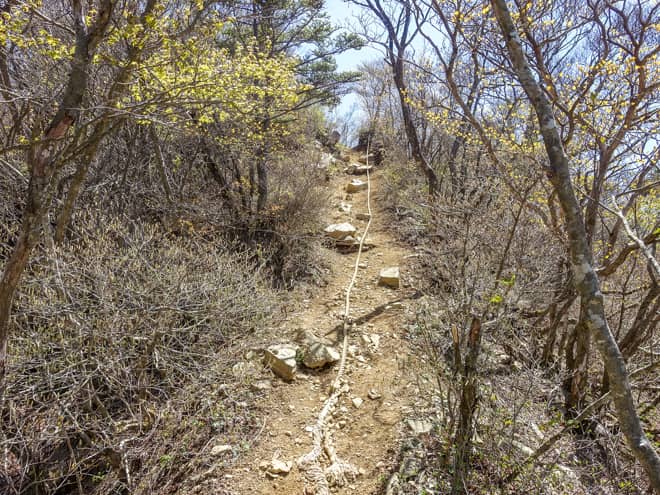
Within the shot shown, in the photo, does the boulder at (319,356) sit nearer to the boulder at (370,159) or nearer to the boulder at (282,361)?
the boulder at (282,361)

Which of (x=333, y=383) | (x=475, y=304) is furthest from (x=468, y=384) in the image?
(x=333, y=383)

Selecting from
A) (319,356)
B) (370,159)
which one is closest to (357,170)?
(370,159)

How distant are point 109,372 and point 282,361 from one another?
1.90 meters

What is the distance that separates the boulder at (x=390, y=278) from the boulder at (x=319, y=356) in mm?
2379

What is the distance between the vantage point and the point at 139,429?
339 cm

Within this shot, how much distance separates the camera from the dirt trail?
3.41 meters

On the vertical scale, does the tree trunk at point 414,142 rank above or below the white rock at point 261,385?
above

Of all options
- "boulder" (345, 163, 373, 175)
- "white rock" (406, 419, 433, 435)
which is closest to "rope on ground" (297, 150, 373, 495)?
"white rock" (406, 419, 433, 435)

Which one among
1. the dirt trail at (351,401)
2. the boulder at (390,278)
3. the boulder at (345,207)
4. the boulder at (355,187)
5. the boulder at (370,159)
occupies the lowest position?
the dirt trail at (351,401)

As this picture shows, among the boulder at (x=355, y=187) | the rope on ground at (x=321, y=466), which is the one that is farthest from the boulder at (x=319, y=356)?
the boulder at (x=355, y=187)

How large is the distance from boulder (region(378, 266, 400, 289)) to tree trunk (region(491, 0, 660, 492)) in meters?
4.92

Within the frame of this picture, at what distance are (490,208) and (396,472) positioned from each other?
13.8 feet

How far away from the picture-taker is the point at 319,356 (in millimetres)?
4836

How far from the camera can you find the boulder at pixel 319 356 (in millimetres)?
4805
